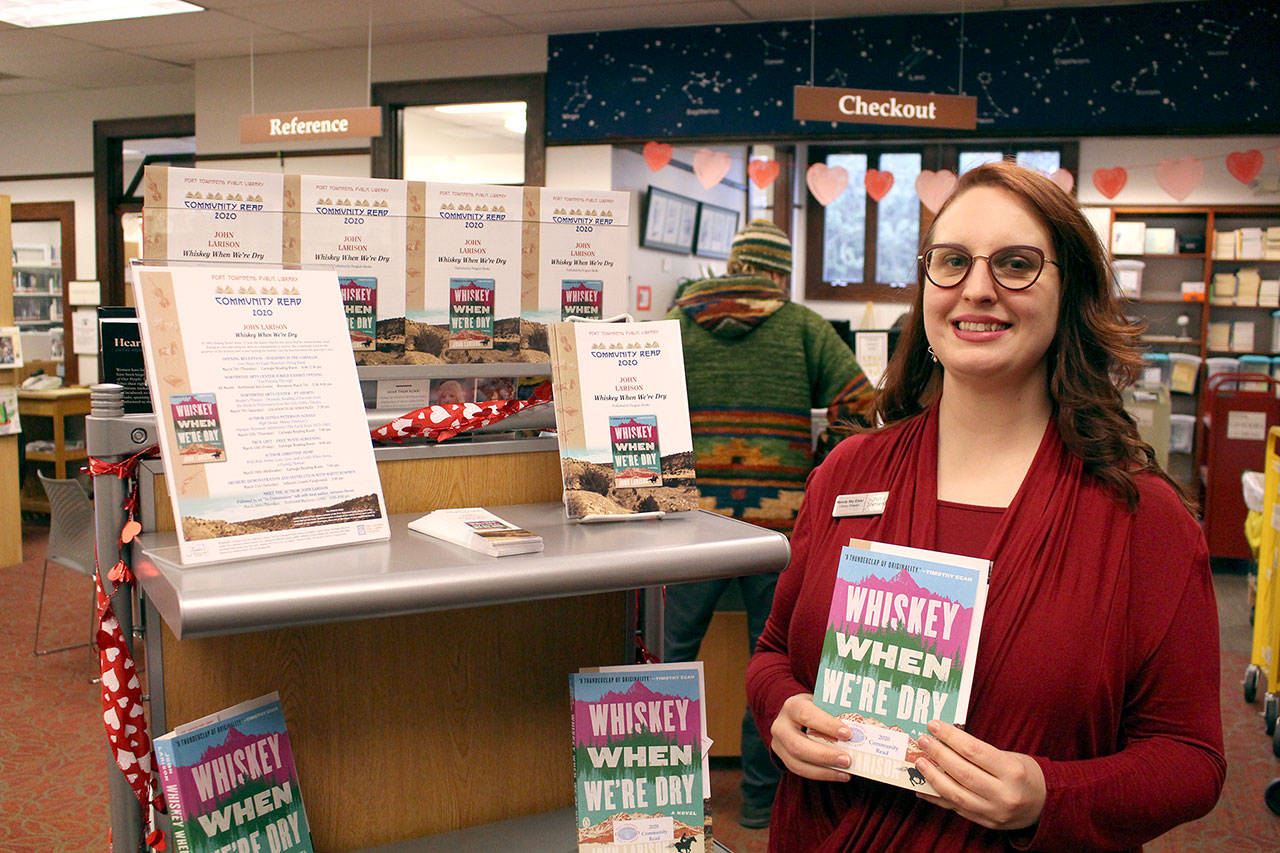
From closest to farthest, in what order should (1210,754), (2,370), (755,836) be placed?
(1210,754) < (755,836) < (2,370)

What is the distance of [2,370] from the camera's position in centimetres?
627

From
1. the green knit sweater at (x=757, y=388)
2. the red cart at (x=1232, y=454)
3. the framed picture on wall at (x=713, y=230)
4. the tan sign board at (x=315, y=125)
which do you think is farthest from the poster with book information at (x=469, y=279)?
the framed picture on wall at (x=713, y=230)

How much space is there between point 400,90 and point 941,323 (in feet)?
23.1

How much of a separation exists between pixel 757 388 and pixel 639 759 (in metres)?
1.94

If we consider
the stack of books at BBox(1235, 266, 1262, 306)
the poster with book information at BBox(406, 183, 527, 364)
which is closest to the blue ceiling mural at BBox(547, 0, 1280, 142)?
the stack of books at BBox(1235, 266, 1262, 306)

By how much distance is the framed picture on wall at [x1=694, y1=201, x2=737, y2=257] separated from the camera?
898cm

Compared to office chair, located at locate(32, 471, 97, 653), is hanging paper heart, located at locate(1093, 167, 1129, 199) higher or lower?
higher

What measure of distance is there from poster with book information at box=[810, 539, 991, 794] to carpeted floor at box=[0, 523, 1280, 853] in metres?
1.63

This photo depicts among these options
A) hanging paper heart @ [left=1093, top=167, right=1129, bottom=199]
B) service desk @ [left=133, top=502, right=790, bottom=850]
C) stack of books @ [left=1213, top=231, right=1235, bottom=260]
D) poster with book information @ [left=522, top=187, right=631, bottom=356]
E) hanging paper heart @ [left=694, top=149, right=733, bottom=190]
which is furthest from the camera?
stack of books @ [left=1213, top=231, right=1235, bottom=260]

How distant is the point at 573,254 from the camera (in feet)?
5.61

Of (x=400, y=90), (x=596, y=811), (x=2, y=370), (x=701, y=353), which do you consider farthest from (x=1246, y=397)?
(x=2, y=370)

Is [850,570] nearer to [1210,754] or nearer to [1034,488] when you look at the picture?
[1034,488]

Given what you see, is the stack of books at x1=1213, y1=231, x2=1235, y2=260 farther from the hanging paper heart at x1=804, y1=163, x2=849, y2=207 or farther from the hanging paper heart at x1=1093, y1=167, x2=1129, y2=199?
the hanging paper heart at x1=804, y1=163, x2=849, y2=207

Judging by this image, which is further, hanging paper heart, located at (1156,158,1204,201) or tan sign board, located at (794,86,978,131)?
hanging paper heart, located at (1156,158,1204,201)
